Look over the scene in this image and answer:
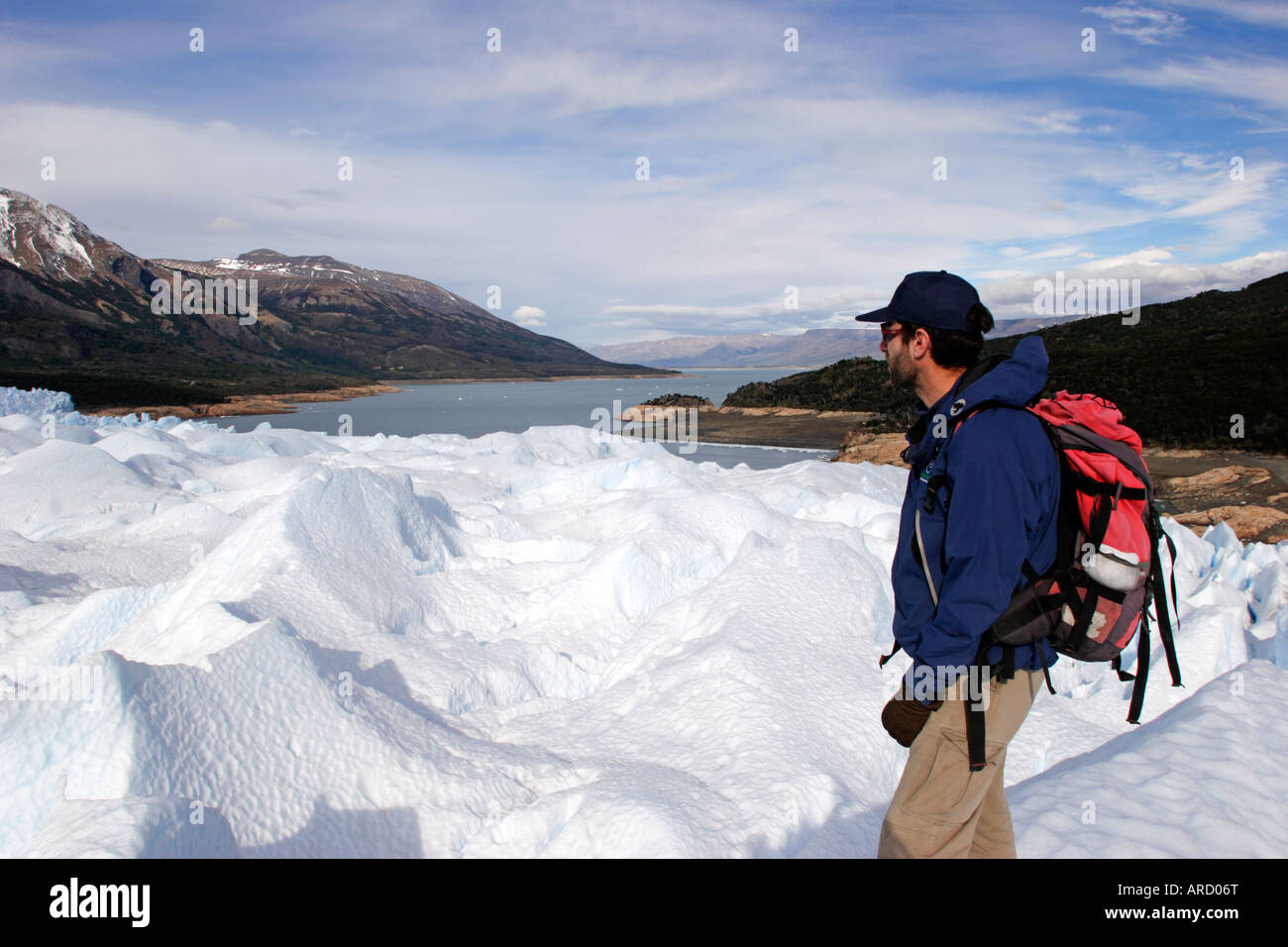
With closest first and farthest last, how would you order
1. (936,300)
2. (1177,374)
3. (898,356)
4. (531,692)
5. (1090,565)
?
(1090,565) → (936,300) → (898,356) → (531,692) → (1177,374)

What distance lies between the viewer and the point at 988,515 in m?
1.86

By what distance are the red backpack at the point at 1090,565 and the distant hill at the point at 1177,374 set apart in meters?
16.1

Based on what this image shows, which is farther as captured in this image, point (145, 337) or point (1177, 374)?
point (145, 337)

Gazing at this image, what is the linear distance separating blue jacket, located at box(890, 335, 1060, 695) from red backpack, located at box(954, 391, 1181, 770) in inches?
1.8

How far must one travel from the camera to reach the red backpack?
1.95m

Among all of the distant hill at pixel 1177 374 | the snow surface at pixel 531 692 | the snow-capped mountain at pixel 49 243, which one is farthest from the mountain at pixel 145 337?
the snow surface at pixel 531 692

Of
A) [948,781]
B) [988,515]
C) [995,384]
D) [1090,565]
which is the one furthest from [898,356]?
[948,781]

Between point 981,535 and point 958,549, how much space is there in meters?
0.06

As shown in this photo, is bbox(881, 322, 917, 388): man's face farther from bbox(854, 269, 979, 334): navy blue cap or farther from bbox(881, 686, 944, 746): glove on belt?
bbox(881, 686, 944, 746): glove on belt

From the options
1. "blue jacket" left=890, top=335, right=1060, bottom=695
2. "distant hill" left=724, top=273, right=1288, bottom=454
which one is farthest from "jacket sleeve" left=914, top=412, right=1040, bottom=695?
"distant hill" left=724, top=273, right=1288, bottom=454

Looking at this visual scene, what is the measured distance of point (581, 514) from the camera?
28.9 ft

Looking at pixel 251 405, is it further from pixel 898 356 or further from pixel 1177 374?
pixel 898 356
